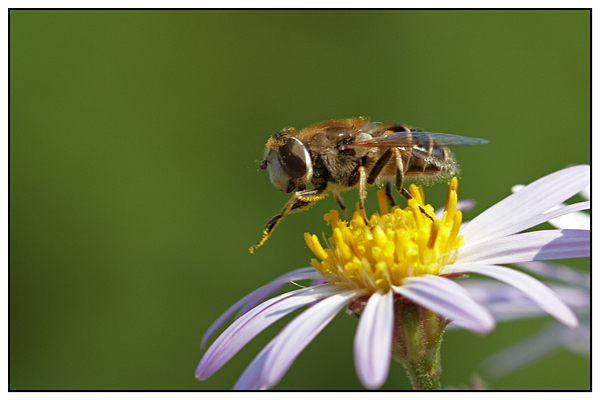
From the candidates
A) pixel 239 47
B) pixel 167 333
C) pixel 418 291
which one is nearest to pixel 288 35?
pixel 239 47

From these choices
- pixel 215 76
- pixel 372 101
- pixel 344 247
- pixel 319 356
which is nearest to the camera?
pixel 344 247

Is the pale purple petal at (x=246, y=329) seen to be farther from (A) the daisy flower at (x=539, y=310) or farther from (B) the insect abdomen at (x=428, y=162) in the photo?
(A) the daisy flower at (x=539, y=310)

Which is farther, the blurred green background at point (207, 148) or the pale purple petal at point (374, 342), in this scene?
the blurred green background at point (207, 148)

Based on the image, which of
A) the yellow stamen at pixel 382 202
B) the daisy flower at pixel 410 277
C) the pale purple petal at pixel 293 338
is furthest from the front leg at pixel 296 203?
the pale purple petal at pixel 293 338

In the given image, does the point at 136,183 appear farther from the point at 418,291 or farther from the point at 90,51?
the point at 418,291

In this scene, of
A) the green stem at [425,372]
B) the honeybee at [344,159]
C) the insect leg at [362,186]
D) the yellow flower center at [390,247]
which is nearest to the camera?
the green stem at [425,372]

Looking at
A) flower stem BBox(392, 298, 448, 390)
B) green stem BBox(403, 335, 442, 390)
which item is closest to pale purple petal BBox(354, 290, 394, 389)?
flower stem BBox(392, 298, 448, 390)
